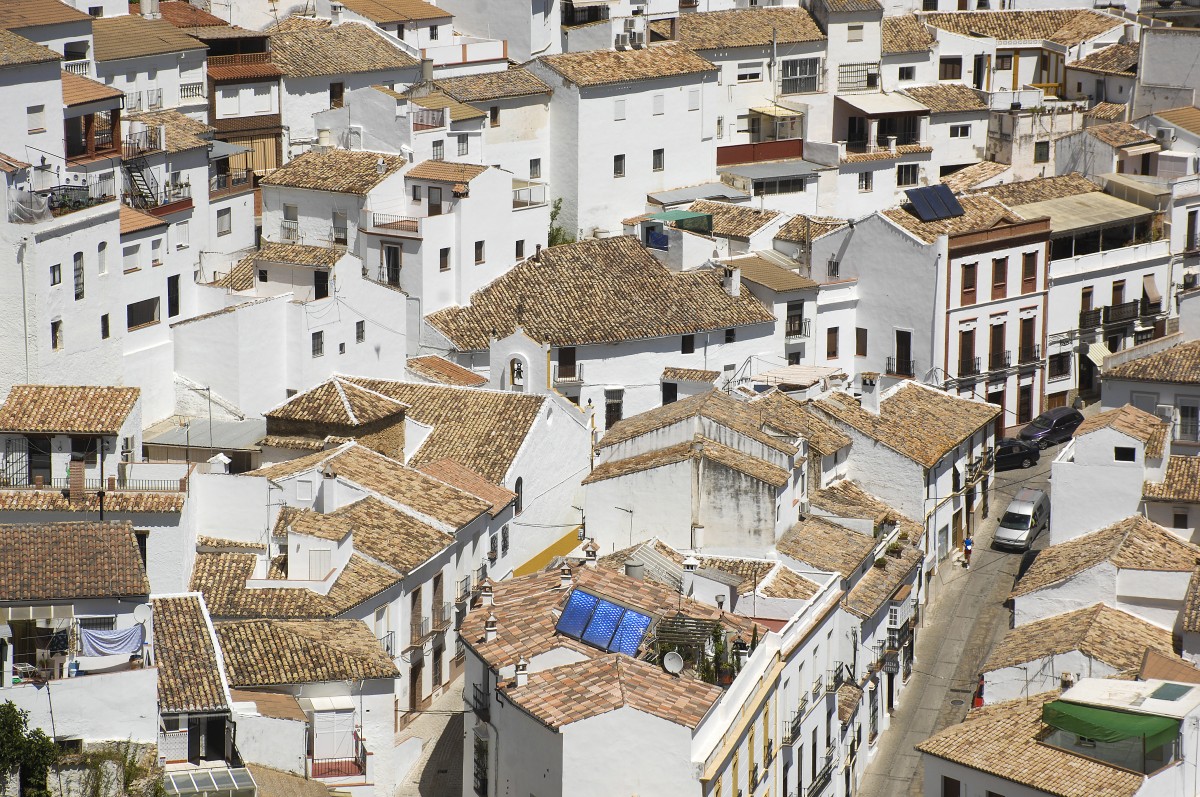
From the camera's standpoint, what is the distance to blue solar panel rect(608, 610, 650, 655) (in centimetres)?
4997

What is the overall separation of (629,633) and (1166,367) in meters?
29.5

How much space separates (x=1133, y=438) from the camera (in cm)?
6706

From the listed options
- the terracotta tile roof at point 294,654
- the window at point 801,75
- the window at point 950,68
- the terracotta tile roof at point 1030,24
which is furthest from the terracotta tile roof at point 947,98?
the terracotta tile roof at point 294,654

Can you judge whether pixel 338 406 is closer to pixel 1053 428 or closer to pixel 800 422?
pixel 800 422

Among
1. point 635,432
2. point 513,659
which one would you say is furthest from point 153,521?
point 635,432

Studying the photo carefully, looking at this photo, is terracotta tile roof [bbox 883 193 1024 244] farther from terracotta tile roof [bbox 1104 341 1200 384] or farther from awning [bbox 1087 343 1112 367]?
terracotta tile roof [bbox 1104 341 1200 384]

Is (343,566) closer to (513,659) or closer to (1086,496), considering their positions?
(513,659)

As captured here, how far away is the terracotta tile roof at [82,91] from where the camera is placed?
68.8 meters

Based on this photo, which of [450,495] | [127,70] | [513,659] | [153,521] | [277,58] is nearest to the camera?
[513,659]

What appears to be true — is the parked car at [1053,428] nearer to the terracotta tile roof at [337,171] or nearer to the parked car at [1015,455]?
the parked car at [1015,455]

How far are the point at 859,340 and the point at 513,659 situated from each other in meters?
37.0

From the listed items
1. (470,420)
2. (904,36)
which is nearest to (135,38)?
(470,420)

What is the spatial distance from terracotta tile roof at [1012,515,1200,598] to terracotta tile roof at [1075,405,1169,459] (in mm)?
2410

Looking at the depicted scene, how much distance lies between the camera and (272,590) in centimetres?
5588
